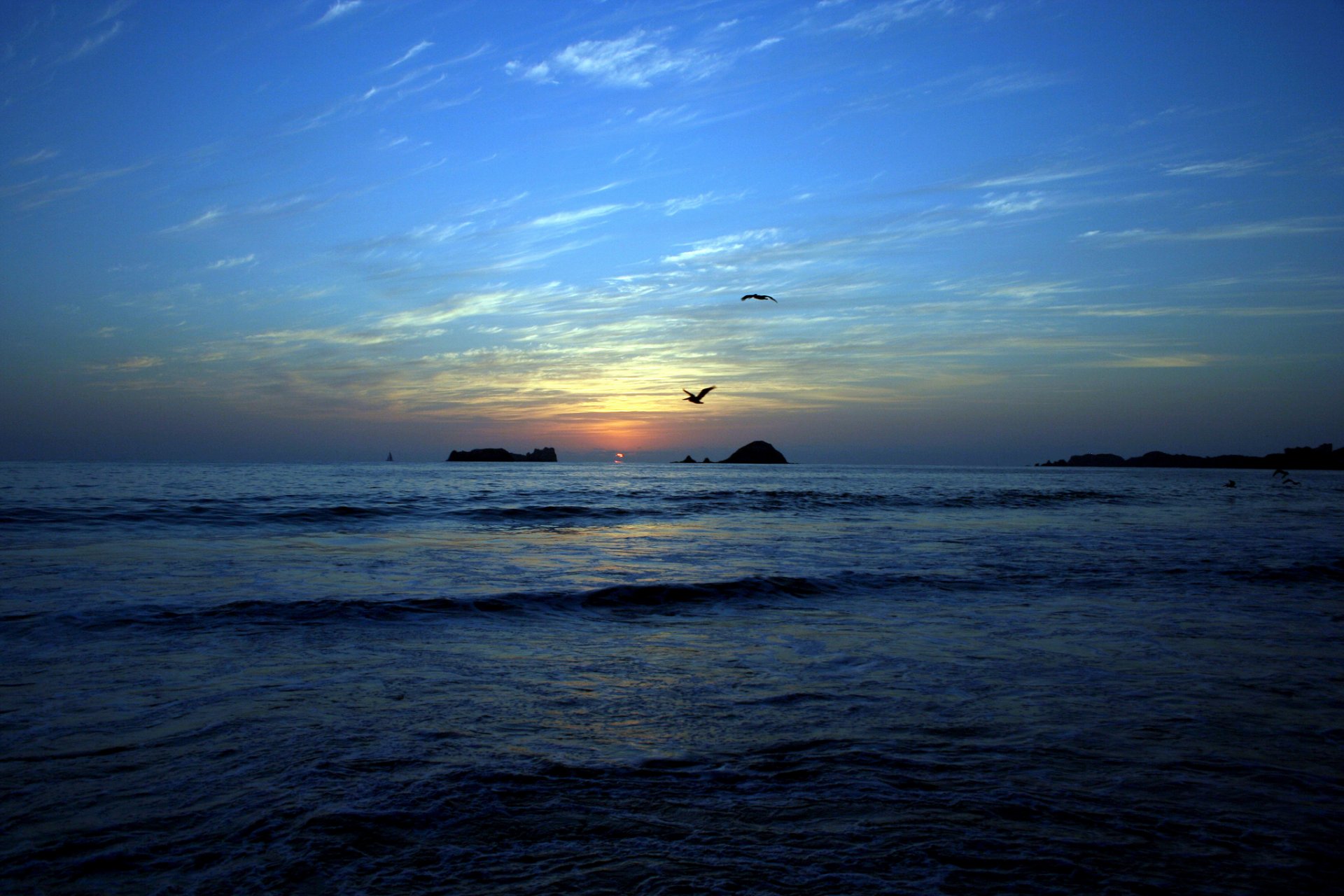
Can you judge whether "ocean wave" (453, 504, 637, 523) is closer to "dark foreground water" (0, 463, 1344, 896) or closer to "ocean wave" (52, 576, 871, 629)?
"dark foreground water" (0, 463, 1344, 896)

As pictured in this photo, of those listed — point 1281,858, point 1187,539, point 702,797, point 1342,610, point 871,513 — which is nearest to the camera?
point 1281,858

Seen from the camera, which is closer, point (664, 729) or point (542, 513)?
point (664, 729)

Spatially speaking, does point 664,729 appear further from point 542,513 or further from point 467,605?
point 542,513

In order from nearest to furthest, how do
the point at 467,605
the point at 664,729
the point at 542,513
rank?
1. the point at 664,729
2. the point at 467,605
3. the point at 542,513

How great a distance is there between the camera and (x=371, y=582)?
40.5 feet

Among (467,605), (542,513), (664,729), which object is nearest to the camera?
(664,729)

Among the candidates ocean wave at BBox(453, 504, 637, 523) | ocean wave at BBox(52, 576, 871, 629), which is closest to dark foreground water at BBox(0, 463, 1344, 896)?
ocean wave at BBox(52, 576, 871, 629)

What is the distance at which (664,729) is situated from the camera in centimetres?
559

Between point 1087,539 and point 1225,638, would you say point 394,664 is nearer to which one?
point 1225,638

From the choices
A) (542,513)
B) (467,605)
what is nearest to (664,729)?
(467,605)

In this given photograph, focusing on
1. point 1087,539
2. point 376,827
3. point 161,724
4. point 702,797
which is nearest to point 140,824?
point 376,827

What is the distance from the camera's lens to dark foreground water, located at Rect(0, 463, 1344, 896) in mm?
3623

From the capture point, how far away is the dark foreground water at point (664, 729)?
11.9ft

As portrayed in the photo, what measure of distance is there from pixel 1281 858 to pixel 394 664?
23.1ft
